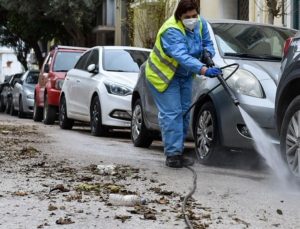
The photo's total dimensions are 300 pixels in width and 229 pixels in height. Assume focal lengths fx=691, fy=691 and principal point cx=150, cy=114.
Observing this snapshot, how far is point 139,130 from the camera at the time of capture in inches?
405

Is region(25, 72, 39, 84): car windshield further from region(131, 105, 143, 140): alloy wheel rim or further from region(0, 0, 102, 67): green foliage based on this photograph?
region(131, 105, 143, 140): alloy wheel rim

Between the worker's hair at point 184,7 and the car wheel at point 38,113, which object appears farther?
the car wheel at point 38,113

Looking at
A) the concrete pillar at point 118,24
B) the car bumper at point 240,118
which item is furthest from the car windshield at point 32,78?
the car bumper at point 240,118

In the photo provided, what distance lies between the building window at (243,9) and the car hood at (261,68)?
1283cm

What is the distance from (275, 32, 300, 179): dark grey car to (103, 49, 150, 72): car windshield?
21.0 ft

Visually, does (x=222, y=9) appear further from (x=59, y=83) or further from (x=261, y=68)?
(x=261, y=68)

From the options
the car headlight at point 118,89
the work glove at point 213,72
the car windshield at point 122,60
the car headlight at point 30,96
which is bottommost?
the car headlight at point 30,96

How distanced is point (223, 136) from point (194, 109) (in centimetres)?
87

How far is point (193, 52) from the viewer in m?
7.72

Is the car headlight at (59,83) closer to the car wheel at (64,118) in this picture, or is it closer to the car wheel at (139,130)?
the car wheel at (64,118)

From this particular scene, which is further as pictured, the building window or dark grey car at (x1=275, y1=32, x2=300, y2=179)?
the building window

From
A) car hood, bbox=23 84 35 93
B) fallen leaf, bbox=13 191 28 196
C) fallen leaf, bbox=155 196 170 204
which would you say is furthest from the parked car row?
car hood, bbox=23 84 35 93

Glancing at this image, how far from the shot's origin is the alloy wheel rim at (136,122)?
10.2 metres

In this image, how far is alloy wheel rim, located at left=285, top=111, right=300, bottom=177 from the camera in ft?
20.6
